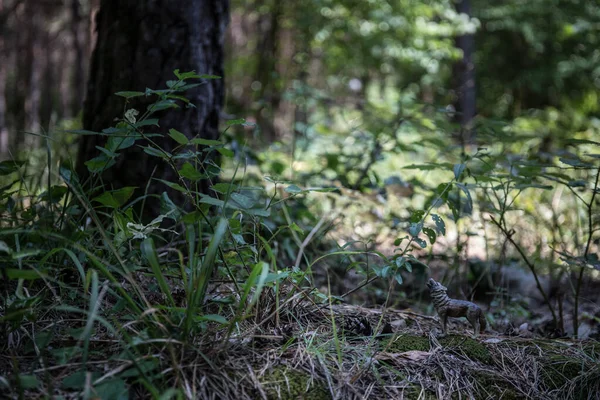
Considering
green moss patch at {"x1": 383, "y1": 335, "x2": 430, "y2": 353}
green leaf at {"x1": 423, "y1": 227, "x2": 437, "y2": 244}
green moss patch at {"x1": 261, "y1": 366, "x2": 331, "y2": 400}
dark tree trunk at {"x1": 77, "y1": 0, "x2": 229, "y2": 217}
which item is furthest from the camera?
dark tree trunk at {"x1": 77, "y1": 0, "x2": 229, "y2": 217}

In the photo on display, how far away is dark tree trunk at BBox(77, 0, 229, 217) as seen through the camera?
2.13m

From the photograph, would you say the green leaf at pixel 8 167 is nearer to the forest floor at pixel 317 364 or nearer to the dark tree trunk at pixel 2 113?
the forest floor at pixel 317 364

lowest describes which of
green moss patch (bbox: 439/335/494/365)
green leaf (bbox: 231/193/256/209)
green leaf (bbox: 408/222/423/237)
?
green moss patch (bbox: 439/335/494/365)

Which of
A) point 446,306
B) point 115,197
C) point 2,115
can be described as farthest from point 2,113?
point 446,306

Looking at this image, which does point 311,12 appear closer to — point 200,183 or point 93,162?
point 200,183

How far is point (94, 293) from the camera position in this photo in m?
1.05

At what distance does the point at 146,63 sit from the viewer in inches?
83.8

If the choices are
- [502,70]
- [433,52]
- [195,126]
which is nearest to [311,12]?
[433,52]

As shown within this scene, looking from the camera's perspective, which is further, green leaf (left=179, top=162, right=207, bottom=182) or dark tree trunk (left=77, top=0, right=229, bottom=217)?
dark tree trunk (left=77, top=0, right=229, bottom=217)

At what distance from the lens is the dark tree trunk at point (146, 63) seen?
2127 millimetres

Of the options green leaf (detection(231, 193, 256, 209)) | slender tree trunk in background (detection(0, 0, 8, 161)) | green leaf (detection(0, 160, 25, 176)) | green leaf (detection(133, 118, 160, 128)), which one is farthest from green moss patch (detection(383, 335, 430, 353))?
slender tree trunk in background (detection(0, 0, 8, 161))

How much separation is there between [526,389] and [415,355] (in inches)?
13.8

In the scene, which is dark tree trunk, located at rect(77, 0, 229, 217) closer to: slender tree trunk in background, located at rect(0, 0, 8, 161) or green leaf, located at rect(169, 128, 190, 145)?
green leaf, located at rect(169, 128, 190, 145)

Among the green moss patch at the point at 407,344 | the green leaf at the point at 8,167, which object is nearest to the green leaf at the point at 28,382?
the green leaf at the point at 8,167
